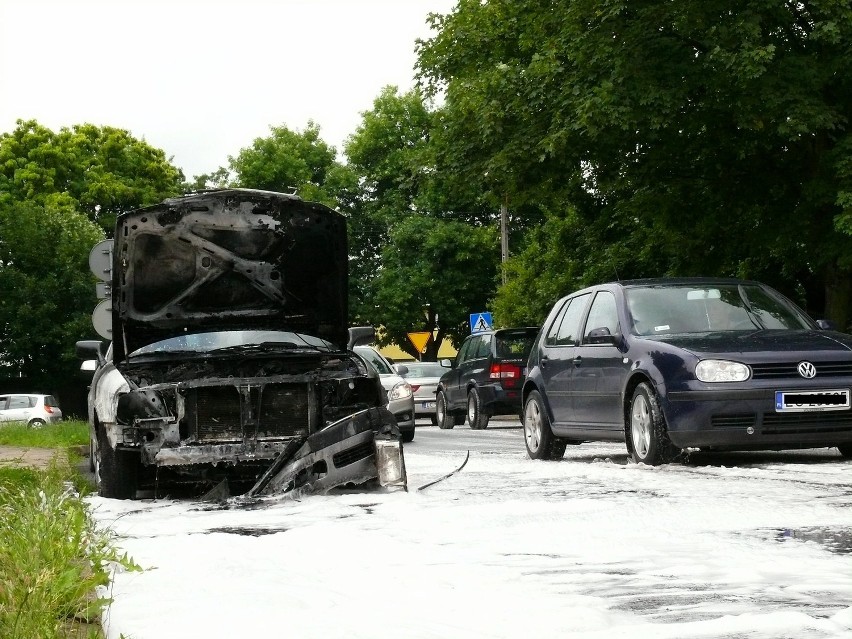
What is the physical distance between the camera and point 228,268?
1184 cm

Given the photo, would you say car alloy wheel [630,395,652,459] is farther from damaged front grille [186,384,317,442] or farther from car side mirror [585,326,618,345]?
damaged front grille [186,384,317,442]

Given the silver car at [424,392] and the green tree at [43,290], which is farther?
the green tree at [43,290]

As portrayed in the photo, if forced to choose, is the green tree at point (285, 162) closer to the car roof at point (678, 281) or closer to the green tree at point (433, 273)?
the green tree at point (433, 273)

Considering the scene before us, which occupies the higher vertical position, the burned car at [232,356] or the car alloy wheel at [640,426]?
→ the burned car at [232,356]

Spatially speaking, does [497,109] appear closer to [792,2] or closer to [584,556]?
[792,2]


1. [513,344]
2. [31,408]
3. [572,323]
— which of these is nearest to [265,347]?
[572,323]

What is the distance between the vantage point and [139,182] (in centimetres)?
6469

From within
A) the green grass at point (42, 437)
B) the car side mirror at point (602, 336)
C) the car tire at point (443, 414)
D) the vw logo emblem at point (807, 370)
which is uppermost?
the car side mirror at point (602, 336)

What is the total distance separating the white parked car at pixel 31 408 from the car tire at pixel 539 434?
3701cm

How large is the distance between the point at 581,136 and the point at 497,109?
6.02 feet

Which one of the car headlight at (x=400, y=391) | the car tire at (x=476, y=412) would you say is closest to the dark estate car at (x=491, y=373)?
the car tire at (x=476, y=412)

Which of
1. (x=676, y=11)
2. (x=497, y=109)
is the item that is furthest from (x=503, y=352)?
(x=676, y=11)

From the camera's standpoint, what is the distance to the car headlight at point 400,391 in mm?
23156

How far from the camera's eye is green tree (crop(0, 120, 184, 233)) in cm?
6197
